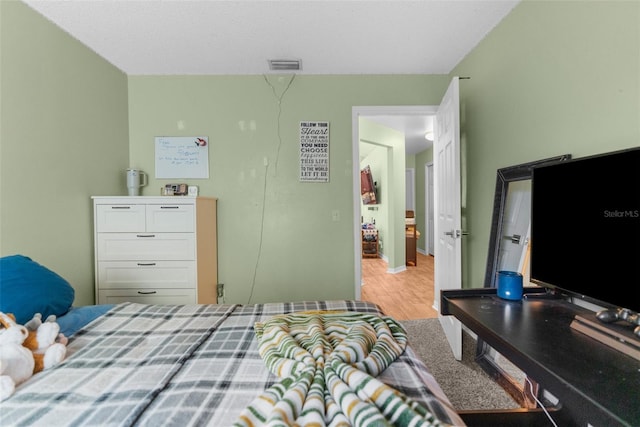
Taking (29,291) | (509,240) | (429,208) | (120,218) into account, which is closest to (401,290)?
(509,240)

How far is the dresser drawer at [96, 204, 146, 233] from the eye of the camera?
86.7 inches

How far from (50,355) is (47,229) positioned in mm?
1381

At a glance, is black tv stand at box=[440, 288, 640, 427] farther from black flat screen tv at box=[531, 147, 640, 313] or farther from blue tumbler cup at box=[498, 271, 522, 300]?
black flat screen tv at box=[531, 147, 640, 313]

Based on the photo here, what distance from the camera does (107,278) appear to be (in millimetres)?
2195

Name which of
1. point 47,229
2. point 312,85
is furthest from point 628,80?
point 47,229

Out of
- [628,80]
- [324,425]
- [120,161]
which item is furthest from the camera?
[120,161]

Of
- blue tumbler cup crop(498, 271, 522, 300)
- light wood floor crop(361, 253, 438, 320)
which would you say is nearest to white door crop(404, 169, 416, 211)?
light wood floor crop(361, 253, 438, 320)

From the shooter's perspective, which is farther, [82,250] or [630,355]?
[82,250]

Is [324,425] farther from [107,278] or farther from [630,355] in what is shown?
[107,278]

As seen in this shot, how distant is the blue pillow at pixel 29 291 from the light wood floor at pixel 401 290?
2584 mm

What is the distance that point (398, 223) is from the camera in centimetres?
485

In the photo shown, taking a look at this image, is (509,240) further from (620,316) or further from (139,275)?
(139,275)

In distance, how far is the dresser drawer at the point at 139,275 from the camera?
7.20 feet

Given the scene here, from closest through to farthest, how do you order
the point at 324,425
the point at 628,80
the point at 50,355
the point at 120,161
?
the point at 324,425, the point at 50,355, the point at 628,80, the point at 120,161
